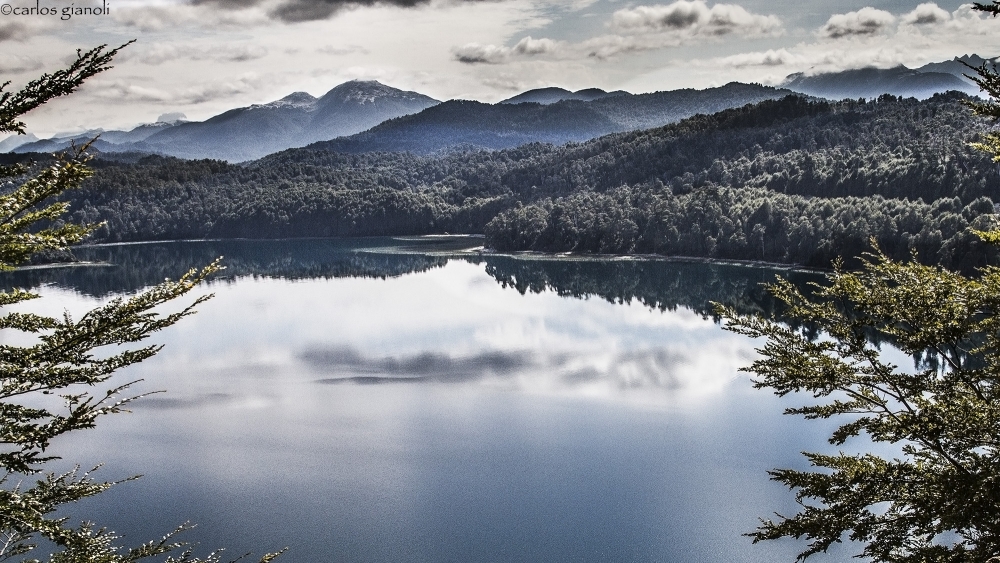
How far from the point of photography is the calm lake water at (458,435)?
25.6 meters

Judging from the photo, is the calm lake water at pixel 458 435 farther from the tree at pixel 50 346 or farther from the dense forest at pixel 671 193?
the tree at pixel 50 346

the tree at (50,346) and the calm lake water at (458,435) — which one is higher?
the tree at (50,346)

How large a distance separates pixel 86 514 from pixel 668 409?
22.9 meters

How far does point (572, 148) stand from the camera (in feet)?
533

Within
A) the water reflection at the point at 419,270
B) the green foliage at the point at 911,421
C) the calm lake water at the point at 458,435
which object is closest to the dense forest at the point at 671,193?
the water reflection at the point at 419,270

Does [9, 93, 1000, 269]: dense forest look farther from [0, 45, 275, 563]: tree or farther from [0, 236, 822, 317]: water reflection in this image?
[0, 45, 275, 563]: tree

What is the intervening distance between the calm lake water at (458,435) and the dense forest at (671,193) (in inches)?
590

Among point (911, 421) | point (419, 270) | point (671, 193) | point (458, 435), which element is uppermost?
point (911, 421)

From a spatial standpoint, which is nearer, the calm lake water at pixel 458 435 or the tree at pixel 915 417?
the tree at pixel 915 417

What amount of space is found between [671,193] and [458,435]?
78764 millimetres

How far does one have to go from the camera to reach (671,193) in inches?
4284

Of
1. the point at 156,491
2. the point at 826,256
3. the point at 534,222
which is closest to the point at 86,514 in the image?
the point at 156,491

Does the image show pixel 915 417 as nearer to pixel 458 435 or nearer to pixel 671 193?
pixel 458 435

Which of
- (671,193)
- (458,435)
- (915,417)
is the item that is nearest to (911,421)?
(915,417)
